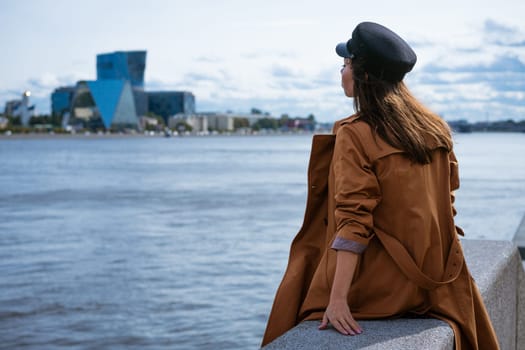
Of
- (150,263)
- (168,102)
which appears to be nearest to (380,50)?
(150,263)

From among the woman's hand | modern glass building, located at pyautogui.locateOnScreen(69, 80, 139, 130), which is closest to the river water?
the woman's hand

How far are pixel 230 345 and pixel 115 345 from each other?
3.24 feet

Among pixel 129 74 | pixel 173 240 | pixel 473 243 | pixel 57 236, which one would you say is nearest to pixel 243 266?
pixel 173 240

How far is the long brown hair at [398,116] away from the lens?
6.92 ft

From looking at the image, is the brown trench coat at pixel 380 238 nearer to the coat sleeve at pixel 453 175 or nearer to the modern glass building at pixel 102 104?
the coat sleeve at pixel 453 175

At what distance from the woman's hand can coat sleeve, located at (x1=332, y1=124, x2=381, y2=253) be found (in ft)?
0.52

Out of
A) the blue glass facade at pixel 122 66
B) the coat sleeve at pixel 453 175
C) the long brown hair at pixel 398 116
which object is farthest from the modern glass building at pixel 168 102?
the long brown hair at pixel 398 116

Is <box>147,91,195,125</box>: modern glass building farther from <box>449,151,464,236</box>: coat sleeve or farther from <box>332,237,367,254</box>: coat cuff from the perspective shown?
<box>332,237,367,254</box>: coat cuff

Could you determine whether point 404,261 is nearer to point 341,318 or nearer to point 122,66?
point 341,318

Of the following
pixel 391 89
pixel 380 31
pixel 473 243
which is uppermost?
pixel 380 31

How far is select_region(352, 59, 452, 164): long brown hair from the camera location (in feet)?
6.92

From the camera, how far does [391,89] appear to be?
219cm

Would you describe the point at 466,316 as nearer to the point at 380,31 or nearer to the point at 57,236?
the point at 380,31

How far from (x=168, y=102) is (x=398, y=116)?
6731 inches
